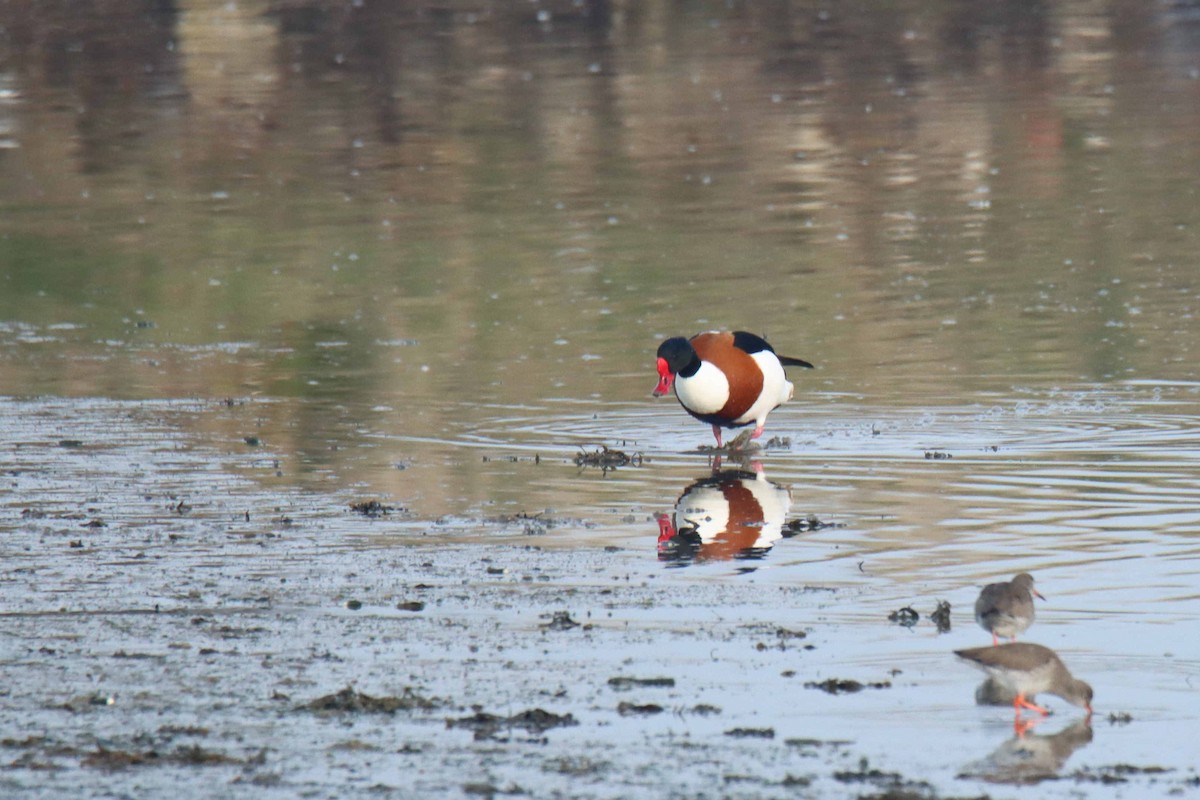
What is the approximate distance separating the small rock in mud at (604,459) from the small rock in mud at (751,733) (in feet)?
15.7

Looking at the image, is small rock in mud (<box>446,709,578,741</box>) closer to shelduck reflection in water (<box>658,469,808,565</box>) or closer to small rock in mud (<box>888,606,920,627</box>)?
small rock in mud (<box>888,606,920,627</box>)

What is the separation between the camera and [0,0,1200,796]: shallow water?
652 cm

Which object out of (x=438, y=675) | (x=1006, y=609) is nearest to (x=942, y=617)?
(x=1006, y=609)

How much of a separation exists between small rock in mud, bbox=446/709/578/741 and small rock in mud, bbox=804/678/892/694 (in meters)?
0.89

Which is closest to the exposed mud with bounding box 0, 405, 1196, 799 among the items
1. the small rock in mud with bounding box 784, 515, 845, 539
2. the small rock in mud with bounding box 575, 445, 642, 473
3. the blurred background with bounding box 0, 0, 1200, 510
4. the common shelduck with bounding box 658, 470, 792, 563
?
the common shelduck with bounding box 658, 470, 792, 563

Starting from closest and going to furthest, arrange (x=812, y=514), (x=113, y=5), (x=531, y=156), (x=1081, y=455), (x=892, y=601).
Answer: (x=892, y=601), (x=812, y=514), (x=1081, y=455), (x=531, y=156), (x=113, y=5)

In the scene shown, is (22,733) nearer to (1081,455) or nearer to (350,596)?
(350,596)

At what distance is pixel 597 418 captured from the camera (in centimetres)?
1239

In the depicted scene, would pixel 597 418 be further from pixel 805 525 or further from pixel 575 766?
pixel 575 766

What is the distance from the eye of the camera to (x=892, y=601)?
783 cm

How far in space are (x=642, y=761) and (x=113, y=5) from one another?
1731 inches

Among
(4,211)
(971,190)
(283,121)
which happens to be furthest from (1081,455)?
(283,121)

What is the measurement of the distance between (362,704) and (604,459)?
4752 millimetres

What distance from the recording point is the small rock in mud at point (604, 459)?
1098 centimetres
